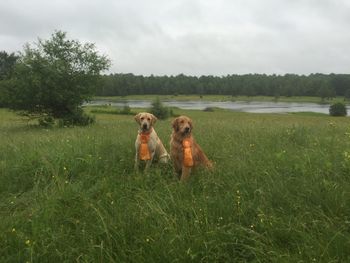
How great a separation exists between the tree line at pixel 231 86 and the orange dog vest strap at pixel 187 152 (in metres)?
117

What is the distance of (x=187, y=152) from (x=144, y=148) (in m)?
0.97

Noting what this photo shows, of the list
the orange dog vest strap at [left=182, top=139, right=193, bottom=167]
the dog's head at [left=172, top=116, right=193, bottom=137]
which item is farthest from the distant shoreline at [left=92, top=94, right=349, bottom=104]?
the orange dog vest strap at [left=182, top=139, right=193, bottom=167]

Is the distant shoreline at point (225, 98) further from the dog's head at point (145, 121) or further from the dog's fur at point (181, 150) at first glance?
the dog's fur at point (181, 150)

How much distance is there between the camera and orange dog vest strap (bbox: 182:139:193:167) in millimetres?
6086

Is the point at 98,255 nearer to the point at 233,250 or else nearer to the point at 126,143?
the point at 233,250

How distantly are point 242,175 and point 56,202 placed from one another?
2449 mm

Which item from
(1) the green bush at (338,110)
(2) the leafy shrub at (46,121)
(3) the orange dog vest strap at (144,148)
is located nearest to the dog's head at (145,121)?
(3) the orange dog vest strap at (144,148)

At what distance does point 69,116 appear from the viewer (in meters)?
27.8

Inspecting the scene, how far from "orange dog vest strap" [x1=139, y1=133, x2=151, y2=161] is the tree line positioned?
117 m

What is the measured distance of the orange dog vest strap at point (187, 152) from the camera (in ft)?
20.0

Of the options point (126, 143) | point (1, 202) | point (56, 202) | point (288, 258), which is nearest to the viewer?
point (288, 258)

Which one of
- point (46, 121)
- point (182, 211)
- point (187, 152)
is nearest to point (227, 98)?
point (46, 121)

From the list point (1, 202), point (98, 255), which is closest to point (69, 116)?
point (1, 202)

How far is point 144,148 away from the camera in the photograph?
6891mm
